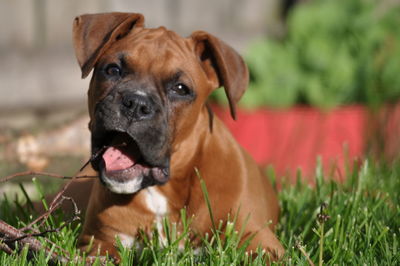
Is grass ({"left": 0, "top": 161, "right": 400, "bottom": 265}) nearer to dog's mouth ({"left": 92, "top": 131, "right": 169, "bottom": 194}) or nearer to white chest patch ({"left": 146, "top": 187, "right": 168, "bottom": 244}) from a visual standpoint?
white chest patch ({"left": 146, "top": 187, "right": 168, "bottom": 244})

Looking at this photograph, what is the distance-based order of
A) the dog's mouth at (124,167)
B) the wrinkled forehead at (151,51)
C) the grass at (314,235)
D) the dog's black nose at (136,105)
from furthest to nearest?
the wrinkled forehead at (151,51)
the dog's mouth at (124,167)
the dog's black nose at (136,105)
the grass at (314,235)

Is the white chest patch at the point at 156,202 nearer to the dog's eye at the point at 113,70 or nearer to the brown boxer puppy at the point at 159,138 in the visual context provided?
the brown boxer puppy at the point at 159,138

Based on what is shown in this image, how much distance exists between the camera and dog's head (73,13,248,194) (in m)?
3.65

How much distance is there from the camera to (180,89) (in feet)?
12.9

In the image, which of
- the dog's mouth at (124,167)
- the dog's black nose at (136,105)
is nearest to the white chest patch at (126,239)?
the dog's mouth at (124,167)

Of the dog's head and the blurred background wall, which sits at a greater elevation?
the dog's head

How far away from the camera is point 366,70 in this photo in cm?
682

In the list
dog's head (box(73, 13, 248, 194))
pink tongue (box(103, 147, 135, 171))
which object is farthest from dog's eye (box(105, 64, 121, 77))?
pink tongue (box(103, 147, 135, 171))

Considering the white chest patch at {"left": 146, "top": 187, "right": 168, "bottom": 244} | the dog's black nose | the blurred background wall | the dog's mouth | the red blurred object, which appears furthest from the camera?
the blurred background wall

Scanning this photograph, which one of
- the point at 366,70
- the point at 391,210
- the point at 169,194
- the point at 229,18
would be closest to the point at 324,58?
the point at 366,70

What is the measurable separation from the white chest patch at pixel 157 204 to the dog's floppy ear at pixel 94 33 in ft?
2.54

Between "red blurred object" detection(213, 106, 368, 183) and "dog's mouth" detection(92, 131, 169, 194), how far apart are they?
2782 mm

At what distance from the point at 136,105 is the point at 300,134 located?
335 centimetres

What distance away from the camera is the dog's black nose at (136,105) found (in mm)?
3605
